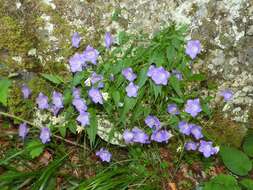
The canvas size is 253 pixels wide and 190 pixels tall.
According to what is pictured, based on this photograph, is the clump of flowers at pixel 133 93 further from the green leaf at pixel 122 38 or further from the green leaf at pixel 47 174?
the green leaf at pixel 47 174

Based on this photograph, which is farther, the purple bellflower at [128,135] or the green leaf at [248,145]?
the green leaf at [248,145]

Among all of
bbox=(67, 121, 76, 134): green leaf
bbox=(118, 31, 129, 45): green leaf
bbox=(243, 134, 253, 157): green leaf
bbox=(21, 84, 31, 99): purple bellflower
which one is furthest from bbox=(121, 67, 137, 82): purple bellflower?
bbox=(243, 134, 253, 157): green leaf

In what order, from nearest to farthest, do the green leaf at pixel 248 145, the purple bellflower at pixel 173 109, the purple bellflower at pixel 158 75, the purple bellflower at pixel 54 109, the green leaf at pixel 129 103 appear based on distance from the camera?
the purple bellflower at pixel 158 75 < the green leaf at pixel 129 103 < the purple bellflower at pixel 173 109 < the purple bellflower at pixel 54 109 < the green leaf at pixel 248 145

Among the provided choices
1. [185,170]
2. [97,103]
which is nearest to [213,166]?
[185,170]

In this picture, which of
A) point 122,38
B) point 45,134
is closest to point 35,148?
point 45,134

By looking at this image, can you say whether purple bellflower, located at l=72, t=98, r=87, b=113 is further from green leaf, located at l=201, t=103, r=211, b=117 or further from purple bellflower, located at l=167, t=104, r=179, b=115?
green leaf, located at l=201, t=103, r=211, b=117

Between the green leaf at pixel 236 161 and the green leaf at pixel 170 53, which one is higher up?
the green leaf at pixel 170 53

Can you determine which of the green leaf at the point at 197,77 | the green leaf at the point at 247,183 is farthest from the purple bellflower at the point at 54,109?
the green leaf at the point at 247,183

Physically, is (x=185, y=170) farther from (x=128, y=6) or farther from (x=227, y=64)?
(x=128, y=6)
